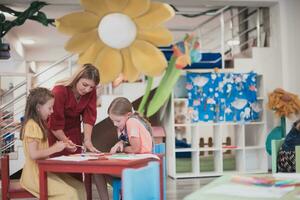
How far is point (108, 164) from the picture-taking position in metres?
2.44

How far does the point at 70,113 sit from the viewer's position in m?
3.27

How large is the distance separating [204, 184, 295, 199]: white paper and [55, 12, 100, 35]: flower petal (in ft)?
11.8

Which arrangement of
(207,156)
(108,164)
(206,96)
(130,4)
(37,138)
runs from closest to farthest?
(108,164) → (37,138) → (130,4) → (206,96) → (207,156)

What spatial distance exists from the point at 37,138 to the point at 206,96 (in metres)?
3.34

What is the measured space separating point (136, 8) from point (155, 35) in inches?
15.3

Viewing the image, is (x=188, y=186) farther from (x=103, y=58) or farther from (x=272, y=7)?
(x=272, y=7)

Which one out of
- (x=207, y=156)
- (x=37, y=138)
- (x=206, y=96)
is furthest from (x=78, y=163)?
(x=207, y=156)

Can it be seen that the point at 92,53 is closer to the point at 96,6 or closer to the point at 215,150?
the point at 96,6

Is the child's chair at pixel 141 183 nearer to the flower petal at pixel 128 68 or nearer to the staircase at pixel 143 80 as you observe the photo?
the flower petal at pixel 128 68

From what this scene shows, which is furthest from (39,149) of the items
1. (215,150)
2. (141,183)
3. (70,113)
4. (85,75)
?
(215,150)

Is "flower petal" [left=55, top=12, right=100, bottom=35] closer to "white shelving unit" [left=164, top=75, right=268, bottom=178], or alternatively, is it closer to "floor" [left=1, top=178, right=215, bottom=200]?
"white shelving unit" [left=164, top=75, right=268, bottom=178]

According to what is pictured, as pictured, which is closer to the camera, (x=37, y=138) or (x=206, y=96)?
(x=37, y=138)

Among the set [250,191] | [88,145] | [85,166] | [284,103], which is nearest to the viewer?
[250,191]

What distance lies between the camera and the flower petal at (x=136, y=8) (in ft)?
16.1
